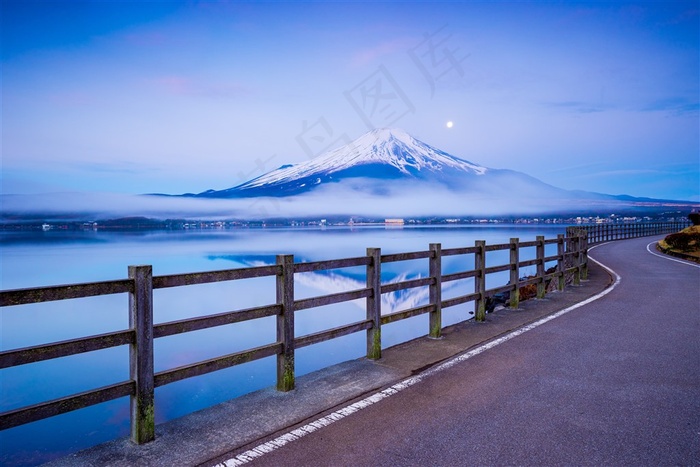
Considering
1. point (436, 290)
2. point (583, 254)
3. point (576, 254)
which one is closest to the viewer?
point (436, 290)

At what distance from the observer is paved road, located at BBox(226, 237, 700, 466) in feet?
11.6

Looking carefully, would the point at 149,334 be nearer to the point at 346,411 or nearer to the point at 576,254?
the point at 346,411

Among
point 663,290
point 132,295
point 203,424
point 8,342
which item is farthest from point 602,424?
point 8,342

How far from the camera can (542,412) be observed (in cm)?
436

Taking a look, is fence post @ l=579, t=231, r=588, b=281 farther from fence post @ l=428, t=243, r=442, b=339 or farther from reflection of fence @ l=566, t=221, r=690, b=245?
reflection of fence @ l=566, t=221, r=690, b=245

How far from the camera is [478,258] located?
818cm

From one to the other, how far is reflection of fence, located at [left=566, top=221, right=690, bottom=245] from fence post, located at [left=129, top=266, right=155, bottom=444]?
99.0 ft

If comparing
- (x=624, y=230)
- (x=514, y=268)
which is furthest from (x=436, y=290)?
(x=624, y=230)

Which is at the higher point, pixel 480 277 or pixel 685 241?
pixel 480 277

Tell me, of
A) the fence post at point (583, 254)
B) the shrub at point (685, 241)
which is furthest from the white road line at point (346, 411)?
the shrub at point (685, 241)

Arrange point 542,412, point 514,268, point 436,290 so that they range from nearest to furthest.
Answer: point 542,412 → point 436,290 → point 514,268

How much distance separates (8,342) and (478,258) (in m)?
25.8

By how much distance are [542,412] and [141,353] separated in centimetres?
348

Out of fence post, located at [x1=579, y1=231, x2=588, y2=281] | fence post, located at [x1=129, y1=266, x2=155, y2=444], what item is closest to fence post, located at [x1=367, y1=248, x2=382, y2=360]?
fence post, located at [x1=129, y1=266, x2=155, y2=444]
